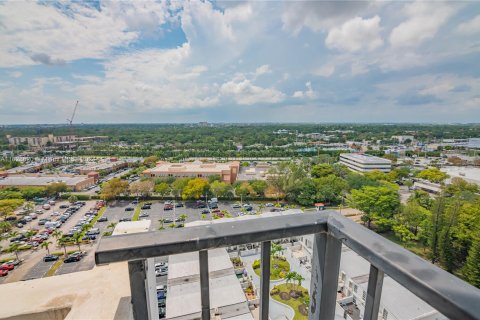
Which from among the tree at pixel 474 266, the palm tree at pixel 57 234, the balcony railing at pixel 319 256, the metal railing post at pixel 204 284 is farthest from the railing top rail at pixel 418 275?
the palm tree at pixel 57 234

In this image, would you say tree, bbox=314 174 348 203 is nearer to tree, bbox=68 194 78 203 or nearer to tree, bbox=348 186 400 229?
tree, bbox=348 186 400 229

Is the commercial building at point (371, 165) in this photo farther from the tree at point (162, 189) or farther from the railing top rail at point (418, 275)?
the railing top rail at point (418, 275)

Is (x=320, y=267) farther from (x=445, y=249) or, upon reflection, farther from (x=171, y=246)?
(x=445, y=249)

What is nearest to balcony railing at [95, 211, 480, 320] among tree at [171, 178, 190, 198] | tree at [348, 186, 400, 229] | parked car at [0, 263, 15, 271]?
parked car at [0, 263, 15, 271]

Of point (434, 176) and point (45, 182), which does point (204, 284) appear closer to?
point (45, 182)

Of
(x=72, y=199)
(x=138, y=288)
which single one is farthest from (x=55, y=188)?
(x=138, y=288)

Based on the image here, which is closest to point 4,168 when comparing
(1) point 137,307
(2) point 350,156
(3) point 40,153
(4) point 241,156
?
(3) point 40,153
